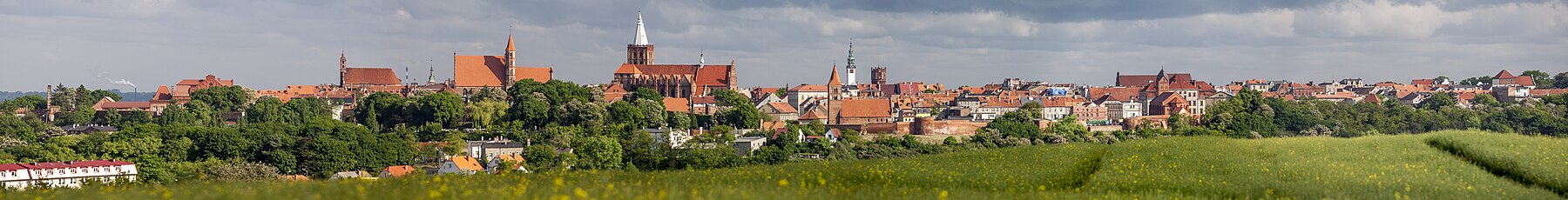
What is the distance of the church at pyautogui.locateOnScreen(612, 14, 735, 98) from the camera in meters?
120

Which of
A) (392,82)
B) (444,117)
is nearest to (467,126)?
(444,117)

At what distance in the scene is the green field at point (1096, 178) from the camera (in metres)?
19.5

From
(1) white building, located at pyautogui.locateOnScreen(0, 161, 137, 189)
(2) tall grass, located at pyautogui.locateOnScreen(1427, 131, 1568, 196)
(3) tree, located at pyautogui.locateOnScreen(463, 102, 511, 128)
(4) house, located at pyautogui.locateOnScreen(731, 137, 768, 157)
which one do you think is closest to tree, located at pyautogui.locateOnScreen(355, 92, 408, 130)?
(3) tree, located at pyautogui.locateOnScreen(463, 102, 511, 128)

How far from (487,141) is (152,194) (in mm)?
65445

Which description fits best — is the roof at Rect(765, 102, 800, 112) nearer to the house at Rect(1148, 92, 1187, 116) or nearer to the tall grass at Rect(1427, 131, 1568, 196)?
the house at Rect(1148, 92, 1187, 116)

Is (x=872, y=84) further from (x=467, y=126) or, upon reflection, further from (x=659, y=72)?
(x=467, y=126)

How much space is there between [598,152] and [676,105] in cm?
3836

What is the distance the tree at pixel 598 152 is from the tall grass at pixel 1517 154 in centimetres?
3568

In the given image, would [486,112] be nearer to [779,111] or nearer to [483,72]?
[779,111]

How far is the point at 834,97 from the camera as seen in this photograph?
12212 cm

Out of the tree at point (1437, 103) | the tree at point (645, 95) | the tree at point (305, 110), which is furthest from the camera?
the tree at point (1437, 103)

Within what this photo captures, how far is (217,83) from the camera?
5044 inches

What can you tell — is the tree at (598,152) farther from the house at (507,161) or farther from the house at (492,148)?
the house at (492,148)

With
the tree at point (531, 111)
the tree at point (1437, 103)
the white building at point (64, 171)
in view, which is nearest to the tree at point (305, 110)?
the tree at point (531, 111)
